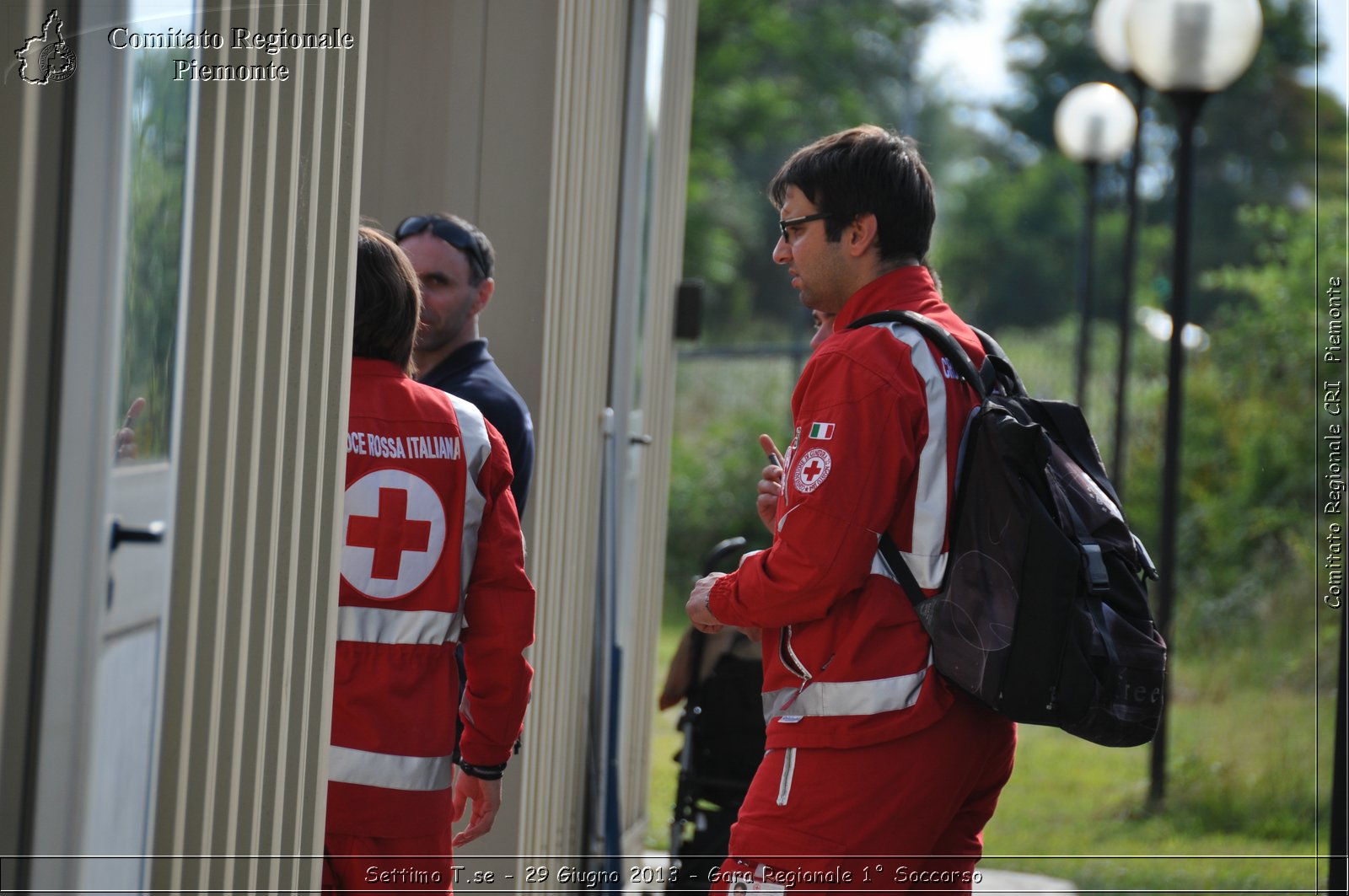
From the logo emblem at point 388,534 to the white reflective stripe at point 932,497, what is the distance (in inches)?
36.4

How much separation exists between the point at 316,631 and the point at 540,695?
1.91 metres

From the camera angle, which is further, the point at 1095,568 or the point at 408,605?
the point at 408,605

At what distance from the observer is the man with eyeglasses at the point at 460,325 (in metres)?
3.36

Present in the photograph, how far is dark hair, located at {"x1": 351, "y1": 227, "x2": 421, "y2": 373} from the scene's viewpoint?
2.75 meters

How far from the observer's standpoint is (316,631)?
7.13 ft

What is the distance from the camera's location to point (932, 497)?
243 centimetres

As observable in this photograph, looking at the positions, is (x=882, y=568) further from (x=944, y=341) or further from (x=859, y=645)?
(x=944, y=341)

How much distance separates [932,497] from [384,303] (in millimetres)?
1132

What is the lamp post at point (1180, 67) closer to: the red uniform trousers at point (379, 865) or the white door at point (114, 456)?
the red uniform trousers at point (379, 865)

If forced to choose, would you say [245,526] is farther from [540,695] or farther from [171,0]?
[540,695]

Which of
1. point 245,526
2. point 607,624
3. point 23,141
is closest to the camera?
point 23,141

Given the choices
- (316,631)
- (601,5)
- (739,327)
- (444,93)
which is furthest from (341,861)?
(739,327)

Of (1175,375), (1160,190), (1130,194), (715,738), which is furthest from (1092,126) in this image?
(1160,190)

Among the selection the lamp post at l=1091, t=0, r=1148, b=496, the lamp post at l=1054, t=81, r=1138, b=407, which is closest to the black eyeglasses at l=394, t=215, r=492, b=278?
the lamp post at l=1091, t=0, r=1148, b=496
